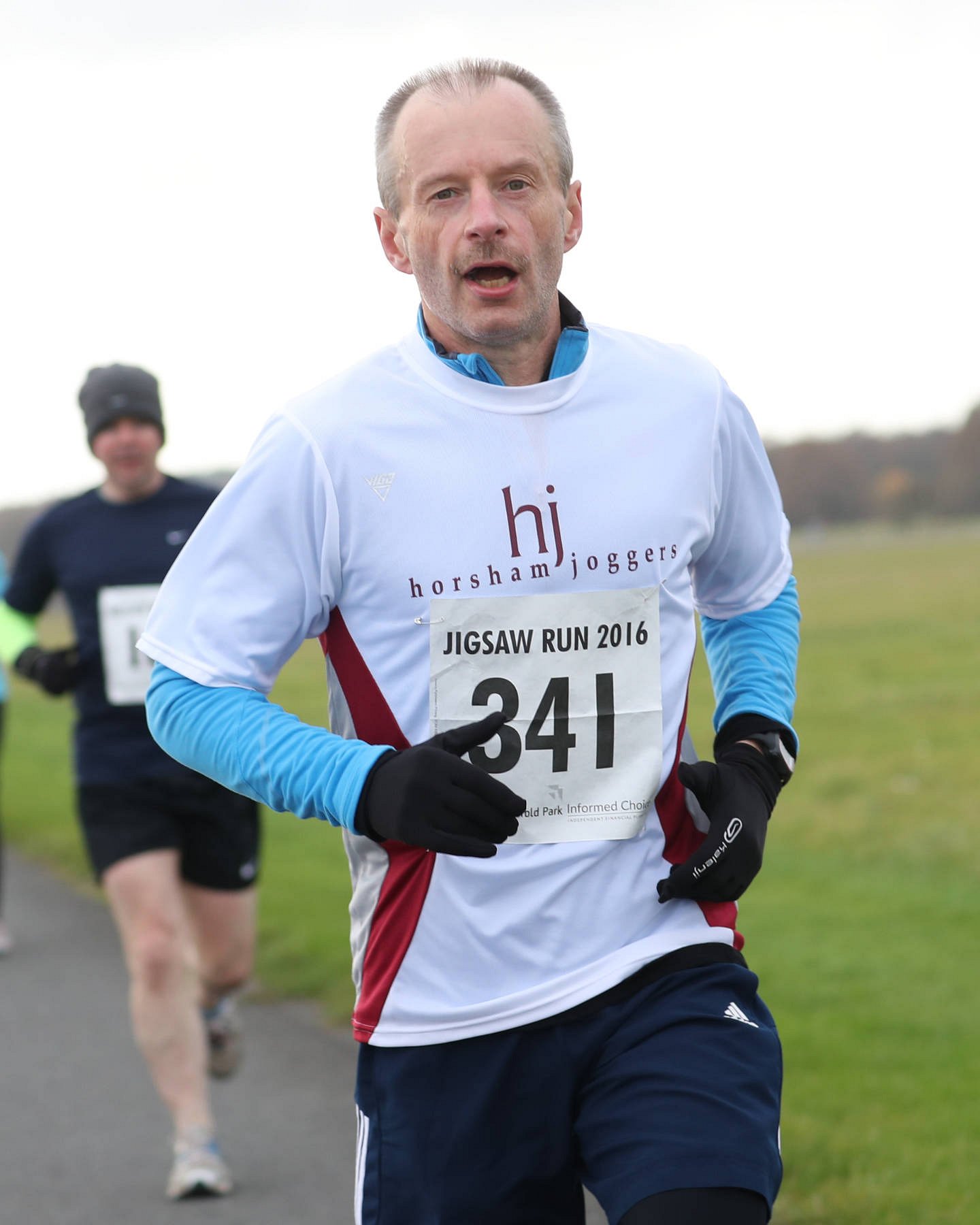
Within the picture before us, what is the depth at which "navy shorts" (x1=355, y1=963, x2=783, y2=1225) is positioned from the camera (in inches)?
99.8

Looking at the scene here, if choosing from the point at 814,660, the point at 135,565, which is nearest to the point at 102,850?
the point at 135,565

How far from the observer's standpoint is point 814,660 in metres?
23.6

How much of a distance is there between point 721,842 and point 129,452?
11.2ft

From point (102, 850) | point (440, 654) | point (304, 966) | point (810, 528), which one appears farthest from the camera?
point (810, 528)

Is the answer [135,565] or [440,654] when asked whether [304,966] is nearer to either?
[135,565]

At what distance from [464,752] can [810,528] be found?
111 metres

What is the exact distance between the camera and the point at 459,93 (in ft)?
8.88

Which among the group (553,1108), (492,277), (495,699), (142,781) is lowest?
(142,781)

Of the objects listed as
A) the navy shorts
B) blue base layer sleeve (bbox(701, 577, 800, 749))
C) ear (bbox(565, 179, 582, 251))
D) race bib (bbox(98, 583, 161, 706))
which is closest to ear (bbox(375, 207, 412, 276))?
ear (bbox(565, 179, 582, 251))

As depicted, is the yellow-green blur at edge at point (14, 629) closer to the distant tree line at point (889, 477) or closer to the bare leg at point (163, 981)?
the bare leg at point (163, 981)

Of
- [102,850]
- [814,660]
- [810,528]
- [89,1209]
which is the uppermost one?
[102,850]

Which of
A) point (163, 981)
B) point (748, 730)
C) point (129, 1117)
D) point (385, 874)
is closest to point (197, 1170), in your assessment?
point (163, 981)

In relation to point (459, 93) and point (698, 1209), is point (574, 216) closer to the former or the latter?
point (459, 93)

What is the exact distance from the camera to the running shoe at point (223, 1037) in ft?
19.1
